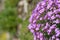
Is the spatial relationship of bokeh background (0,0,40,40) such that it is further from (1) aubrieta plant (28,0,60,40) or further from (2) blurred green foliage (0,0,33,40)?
(1) aubrieta plant (28,0,60,40)

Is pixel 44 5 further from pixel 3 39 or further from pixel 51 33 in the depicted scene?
pixel 3 39

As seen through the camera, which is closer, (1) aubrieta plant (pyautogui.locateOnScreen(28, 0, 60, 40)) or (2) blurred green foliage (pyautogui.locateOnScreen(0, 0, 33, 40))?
(1) aubrieta plant (pyautogui.locateOnScreen(28, 0, 60, 40))

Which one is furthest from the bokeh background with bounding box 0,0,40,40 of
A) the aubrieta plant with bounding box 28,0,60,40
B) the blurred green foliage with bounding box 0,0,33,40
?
the aubrieta plant with bounding box 28,0,60,40

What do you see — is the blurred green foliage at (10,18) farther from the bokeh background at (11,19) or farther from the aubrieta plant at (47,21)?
the aubrieta plant at (47,21)

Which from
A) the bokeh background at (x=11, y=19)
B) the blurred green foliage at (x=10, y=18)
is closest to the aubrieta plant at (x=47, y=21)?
the bokeh background at (x=11, y=19)

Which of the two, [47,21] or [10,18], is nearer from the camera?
[47,21]

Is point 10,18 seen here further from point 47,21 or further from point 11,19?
point 47,21

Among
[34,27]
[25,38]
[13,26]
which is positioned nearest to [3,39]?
[13,26]

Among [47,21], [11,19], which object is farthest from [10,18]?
[47,21]

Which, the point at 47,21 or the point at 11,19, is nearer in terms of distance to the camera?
the point at 47,21
